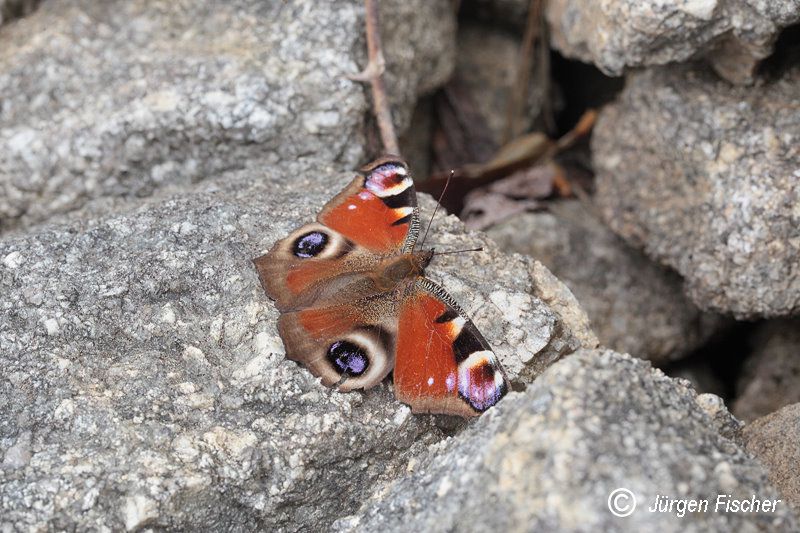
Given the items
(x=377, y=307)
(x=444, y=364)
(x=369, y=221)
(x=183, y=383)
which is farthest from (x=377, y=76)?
(x=183, y=383)

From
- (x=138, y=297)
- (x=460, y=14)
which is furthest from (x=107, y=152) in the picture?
(x=460, y=14)

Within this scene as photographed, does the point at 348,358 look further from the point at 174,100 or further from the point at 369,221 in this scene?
the point at 174,100

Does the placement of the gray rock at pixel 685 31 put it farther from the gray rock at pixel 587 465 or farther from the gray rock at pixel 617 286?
the gray rock at pixel 587 465

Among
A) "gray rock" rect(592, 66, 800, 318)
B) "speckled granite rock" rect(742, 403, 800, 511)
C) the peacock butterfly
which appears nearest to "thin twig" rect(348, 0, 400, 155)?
the peacock butterfly

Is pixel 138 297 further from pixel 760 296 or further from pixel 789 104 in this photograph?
pixel 789 104

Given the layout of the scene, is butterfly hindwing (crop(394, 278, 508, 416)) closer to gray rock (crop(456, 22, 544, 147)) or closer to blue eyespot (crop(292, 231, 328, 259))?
blue eyespot (crop(292, 231, 328, 259))
